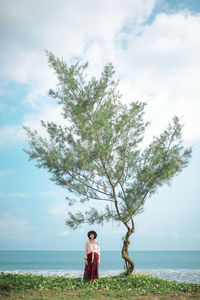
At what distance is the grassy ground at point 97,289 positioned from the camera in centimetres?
739

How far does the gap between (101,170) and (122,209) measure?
5.14 feet

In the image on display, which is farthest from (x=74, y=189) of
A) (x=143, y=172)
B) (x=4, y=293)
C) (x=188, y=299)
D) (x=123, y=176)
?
(x=188, y=299)

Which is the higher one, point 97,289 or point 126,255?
point 126,255

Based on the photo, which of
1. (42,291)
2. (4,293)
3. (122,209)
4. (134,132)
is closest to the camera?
(4,293)

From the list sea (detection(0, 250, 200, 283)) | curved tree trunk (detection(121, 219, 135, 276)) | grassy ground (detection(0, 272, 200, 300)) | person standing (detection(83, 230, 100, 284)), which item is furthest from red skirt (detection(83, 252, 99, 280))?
sea (detection(0, 250, 200, 283))

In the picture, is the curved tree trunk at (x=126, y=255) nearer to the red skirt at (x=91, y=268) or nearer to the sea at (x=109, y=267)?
the red skirt at (x=91, y=268)

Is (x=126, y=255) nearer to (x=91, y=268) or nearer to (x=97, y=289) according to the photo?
(x=91, y=268)

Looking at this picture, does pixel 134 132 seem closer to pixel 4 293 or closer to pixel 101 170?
pixel 101 170

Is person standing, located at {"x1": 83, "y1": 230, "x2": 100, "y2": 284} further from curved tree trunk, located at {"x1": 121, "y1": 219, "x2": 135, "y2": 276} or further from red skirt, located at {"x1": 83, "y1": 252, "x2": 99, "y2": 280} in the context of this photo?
curved tree trunk, located at {"x1": 121, "y1": 219, "x2": 135, "y2": 276}

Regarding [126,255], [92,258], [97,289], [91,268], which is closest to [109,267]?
[126,255]

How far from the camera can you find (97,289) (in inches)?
329

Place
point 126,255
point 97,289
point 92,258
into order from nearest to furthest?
1. point 97,289
2. point 92,258
3. point 126,255

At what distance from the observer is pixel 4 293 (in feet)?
23.5

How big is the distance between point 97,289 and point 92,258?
102 cm
